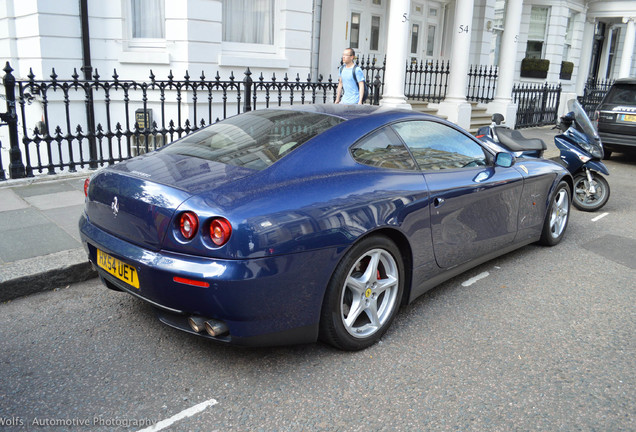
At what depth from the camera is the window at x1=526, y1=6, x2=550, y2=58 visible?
2016cm

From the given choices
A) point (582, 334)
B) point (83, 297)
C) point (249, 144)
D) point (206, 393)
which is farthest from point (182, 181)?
point (582, 334)

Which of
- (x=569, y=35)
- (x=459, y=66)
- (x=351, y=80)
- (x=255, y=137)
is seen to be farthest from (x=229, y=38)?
(x=569, y=35)

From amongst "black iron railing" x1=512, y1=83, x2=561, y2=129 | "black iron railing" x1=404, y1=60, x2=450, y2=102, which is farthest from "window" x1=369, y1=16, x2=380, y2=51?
"black iron railing" x1=512, y1=83, x2=561, y2=129

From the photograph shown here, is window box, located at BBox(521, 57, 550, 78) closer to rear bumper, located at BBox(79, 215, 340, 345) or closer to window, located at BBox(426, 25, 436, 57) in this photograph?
window, located at BBox(426, 25, 436, 57)

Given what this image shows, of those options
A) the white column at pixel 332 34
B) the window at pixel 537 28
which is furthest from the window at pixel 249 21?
the window at pixel 537 28

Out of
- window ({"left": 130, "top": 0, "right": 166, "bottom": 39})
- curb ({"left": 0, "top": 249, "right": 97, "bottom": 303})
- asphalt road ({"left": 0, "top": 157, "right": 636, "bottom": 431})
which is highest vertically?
window ({"left": 130, "top": 0, "right": 166, "bottom": 39})

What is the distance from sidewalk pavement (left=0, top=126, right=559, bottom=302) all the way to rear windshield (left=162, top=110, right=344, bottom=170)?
139 centimetres

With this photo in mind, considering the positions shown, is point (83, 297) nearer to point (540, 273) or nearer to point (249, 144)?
point (249, 144)

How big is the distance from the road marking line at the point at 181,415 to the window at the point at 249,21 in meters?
9.26

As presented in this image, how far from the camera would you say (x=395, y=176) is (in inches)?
139

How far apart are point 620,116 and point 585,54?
542 inches

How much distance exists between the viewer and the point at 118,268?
3.12 metres

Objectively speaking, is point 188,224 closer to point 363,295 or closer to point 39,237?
point 363,295

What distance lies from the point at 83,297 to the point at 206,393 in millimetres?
1732
